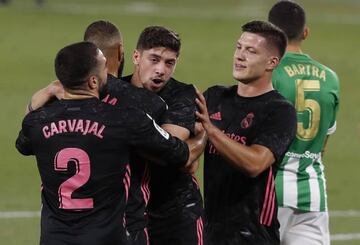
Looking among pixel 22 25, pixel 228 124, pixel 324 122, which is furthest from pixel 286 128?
pixel 22 25

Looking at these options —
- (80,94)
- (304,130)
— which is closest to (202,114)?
(80,94)

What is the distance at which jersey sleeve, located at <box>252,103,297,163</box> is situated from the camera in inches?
295

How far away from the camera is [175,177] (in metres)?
7.64

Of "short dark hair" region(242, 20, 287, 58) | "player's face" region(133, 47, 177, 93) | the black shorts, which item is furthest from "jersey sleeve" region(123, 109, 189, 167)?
"short dark hair" region(242, 20, 287, 58)

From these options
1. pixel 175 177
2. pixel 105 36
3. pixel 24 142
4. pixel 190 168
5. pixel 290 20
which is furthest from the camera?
pixel 290 20

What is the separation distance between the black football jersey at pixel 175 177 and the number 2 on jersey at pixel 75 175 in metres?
0.72

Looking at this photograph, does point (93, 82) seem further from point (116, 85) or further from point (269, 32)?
point (269, 32)

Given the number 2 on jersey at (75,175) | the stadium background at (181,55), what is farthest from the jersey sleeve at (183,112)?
the stadium background at (181,55)

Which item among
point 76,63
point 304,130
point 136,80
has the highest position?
point 76,63

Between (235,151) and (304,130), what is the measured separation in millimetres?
1683

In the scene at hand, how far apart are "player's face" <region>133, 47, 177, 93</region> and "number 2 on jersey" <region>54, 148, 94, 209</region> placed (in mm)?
912

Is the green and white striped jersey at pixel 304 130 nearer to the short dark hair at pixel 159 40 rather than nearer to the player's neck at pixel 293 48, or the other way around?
the player's neck at pixel 293 48

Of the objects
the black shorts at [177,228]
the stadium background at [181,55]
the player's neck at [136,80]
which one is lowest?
the stadium background at [181,55]

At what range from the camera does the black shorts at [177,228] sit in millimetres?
7688
